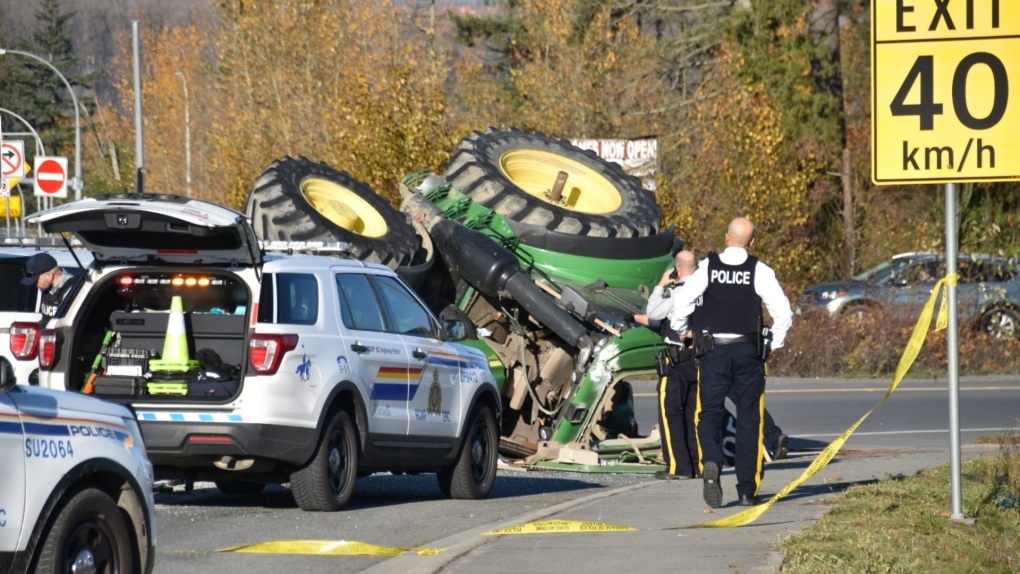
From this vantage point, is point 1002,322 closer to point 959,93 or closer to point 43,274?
point 959,93

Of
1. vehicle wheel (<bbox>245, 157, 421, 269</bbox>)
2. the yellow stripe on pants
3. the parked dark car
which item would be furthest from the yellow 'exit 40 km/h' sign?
the parked dark car

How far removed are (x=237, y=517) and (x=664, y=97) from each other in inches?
1146

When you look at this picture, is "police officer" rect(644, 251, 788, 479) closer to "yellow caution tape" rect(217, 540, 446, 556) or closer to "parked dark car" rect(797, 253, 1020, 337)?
"yellow caution tape" rect(217, 540, 446, 556)

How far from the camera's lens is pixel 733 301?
31.2 ft

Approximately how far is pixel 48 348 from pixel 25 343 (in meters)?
0.28

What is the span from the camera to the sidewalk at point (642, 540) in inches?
280

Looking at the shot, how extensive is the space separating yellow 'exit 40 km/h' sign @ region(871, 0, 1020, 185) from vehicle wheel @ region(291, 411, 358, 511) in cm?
386

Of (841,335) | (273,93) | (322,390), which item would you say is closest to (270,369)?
(322,390)

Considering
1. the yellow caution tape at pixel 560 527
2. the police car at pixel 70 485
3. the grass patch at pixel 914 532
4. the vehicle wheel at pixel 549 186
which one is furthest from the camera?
the vehicle wheel at pixel 549 186

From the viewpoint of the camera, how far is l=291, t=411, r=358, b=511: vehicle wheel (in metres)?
9.45

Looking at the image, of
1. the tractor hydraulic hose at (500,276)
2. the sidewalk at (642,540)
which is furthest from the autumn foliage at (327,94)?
the sidewalk at (642,540)

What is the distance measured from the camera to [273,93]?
34.4 metres

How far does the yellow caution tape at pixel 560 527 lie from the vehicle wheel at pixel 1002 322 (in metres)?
18.5

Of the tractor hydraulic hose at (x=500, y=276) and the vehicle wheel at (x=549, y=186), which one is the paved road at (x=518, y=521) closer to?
the tractor hydraulic hose at (x=500, y=276)
